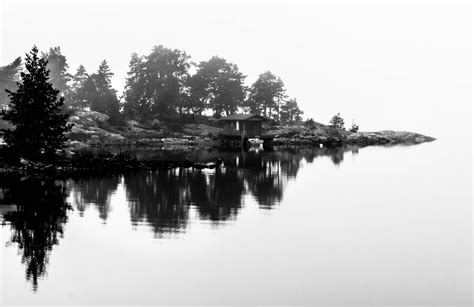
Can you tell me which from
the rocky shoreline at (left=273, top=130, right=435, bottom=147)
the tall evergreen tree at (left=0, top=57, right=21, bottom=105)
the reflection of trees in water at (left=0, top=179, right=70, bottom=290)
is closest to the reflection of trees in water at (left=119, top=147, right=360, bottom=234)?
the reflection of trees in water at (left=0, top=179, right=70, bottom=290)

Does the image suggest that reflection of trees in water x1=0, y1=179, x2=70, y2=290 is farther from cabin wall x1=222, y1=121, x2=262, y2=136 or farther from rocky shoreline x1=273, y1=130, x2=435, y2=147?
rocky shoreline x1=273, y1=130, x2=435, y2=147

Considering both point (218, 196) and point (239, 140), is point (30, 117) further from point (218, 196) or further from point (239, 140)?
point (239, 140)

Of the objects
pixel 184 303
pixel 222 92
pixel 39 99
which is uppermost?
pixel 222 92

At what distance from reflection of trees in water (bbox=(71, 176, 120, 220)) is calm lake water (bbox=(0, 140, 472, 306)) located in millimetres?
99

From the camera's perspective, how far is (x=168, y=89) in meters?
108

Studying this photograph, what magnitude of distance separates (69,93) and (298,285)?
9147cm

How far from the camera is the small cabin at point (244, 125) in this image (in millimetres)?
101938

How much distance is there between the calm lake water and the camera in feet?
44.4

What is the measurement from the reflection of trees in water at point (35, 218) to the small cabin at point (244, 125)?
2770 inches

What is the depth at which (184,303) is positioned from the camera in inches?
502

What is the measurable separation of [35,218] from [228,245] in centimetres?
851

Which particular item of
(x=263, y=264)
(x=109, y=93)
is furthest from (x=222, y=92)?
(x=263, y=264)

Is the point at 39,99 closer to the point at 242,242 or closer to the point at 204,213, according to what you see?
the point at 204,213

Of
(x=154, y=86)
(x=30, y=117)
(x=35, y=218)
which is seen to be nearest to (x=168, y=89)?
(x=154, y=86)
